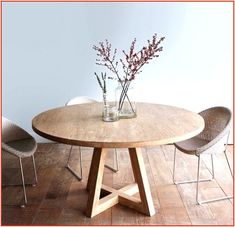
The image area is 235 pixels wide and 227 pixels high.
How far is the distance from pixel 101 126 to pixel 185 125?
1.92ft

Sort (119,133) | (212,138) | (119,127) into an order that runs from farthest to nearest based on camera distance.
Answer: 1. (212,138)
2. (119,127)
3. (119,133)

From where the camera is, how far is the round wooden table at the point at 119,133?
184cm

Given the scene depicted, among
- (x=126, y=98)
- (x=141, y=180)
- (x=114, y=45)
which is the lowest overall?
(x=141, y=180)

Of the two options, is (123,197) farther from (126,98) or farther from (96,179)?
(126,98)

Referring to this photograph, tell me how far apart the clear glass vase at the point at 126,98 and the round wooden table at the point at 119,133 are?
8 centimetres

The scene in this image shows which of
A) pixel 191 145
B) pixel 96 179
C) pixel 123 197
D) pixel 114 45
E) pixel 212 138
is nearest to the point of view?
pixel 96 179

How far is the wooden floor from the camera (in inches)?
90.7

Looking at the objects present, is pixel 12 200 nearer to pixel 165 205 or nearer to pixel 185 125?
pixel 165 205

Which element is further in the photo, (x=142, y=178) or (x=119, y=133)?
(x=142, y=178)

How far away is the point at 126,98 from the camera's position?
250cm

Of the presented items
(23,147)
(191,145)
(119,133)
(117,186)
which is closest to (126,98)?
(119,133)

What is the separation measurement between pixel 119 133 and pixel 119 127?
0.49 feet

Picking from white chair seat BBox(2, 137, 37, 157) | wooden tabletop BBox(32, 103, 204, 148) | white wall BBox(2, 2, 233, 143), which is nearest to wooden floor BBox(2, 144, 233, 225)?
white chair seat BBox(2, 137, 37, 157)

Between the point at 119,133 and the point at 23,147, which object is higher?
the point at 119,133
